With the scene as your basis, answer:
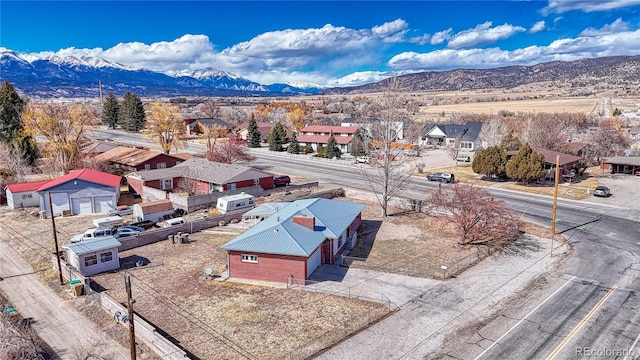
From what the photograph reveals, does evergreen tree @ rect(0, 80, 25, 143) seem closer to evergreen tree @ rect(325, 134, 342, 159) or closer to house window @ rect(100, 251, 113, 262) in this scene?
evergreen tree @ rect(325, 134, 342, 159)

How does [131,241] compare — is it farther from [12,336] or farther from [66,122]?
[66,122]

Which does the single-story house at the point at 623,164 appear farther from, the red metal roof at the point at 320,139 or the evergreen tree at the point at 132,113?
the evergreen tree at the point at 132,113

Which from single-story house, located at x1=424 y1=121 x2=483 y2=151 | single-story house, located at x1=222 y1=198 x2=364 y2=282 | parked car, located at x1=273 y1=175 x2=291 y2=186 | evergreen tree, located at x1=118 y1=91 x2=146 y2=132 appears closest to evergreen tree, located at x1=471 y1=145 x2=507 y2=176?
parked car, located at x1=273 y1=175 x2=291 y2=186

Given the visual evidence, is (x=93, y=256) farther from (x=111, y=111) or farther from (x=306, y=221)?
(x=111, y=111)

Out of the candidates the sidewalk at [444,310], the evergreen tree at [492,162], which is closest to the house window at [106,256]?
the sidewalk at [444,310]

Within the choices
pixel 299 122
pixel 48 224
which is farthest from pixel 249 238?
pixel 299 122

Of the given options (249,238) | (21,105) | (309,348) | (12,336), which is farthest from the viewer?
(21,105)
